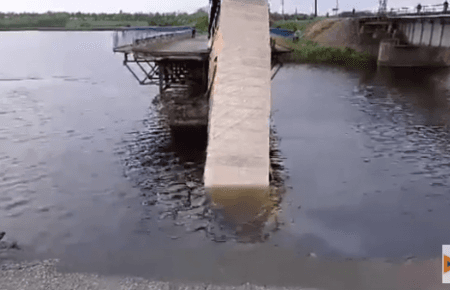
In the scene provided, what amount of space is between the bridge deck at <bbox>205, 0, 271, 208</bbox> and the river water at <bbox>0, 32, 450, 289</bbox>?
157 centimetres

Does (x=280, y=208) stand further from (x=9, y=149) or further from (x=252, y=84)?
(x=9, y=149)

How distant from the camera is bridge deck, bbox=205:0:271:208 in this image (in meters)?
17.1

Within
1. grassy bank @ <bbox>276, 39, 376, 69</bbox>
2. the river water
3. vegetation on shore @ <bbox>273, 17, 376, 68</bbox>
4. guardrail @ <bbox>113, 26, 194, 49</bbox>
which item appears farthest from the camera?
grassy bank @ <bbox>276, 39, 376, 69</bbox>

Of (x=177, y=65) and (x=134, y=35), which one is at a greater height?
(x=134, y=35)

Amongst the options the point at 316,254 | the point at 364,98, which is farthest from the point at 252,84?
the point at 364,98

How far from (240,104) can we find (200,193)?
3.96 m

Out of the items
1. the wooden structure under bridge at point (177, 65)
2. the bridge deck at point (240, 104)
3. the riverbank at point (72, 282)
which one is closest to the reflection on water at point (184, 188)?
the bridge deck at point (240, 104)

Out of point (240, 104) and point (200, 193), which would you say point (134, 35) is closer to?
point (240, 104)

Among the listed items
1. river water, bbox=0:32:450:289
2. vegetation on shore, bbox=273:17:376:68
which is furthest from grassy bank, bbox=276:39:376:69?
river water, bbox=0:32:450:289

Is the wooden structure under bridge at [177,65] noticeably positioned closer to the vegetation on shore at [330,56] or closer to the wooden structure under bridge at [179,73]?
the wooden structure under bridge at [179,73]

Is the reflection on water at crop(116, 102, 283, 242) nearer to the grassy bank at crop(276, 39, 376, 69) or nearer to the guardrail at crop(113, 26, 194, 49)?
the guardrail at crop(113, 26, 194, 49)

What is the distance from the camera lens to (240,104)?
59.0 feet

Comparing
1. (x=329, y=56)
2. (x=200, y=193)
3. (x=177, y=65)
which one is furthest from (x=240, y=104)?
A: (x=329, y=56)

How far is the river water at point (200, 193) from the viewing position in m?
13.0
